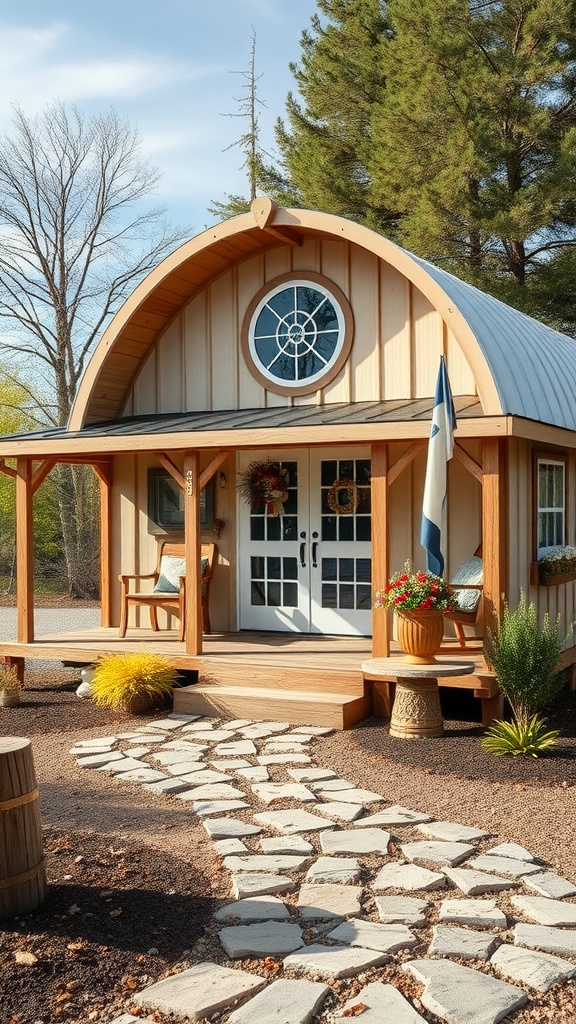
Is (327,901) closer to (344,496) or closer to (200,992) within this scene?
(200,992)

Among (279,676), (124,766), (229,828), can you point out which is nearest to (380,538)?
(279,676)

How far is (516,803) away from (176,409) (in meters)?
6.41

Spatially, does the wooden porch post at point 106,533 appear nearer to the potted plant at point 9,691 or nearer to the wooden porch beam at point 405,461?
the potted plant at point 9,691

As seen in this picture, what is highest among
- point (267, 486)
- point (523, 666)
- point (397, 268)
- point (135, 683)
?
point (397, 268)

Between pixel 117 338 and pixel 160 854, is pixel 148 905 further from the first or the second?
pixel 117 338

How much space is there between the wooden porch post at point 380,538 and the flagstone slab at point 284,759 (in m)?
1.54

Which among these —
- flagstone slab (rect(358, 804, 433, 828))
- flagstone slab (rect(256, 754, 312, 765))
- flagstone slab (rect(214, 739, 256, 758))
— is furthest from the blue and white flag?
flagstone slab (rect(358, 804, 433, 828))

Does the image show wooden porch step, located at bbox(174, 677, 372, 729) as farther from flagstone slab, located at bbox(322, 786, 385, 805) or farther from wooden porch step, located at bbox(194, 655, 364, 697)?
flagstone slab, located at bbox(322, 786, 385, 805)

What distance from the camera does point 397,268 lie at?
8.96 m

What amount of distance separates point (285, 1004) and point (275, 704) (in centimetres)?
496

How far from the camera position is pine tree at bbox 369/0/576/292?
17250mm

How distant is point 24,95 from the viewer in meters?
23.0

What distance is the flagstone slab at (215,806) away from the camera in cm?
586

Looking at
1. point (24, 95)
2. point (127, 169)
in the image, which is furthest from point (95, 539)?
point (24, 95)
